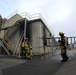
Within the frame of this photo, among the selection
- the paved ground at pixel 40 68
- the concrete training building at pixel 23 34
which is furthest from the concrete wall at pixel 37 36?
the paved ground at pixel 40 68

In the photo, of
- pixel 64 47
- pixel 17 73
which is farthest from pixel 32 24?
pixel 17 73

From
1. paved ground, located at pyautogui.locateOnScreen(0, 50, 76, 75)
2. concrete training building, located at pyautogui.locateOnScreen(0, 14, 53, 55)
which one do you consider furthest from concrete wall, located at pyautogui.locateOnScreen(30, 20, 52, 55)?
Result: paved ground, located at pyautogui.locateOnScreen(0, 50, 76, 75)

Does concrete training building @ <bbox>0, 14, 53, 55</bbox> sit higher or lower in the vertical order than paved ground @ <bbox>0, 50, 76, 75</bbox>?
higher

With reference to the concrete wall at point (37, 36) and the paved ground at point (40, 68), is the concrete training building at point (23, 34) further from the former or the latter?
the paved ground at point (40, 68)

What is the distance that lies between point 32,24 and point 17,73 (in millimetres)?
15261

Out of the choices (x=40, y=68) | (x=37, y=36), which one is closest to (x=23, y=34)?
(x=37, y=36)

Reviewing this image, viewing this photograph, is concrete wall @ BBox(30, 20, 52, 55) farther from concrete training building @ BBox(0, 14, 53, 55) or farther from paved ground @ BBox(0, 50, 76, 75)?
paved ground @ BBox(0, 50, 76, 75)

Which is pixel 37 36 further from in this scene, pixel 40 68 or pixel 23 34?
pixel 40 68

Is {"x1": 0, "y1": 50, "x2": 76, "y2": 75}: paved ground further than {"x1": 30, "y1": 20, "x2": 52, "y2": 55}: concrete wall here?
No

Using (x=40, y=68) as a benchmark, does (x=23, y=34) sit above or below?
above

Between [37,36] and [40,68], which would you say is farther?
[37,36]

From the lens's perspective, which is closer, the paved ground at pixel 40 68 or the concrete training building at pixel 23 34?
the paved ground at pixel 40 68

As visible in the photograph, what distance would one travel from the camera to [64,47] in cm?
1209

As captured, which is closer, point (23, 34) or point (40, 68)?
point (40, 68)
